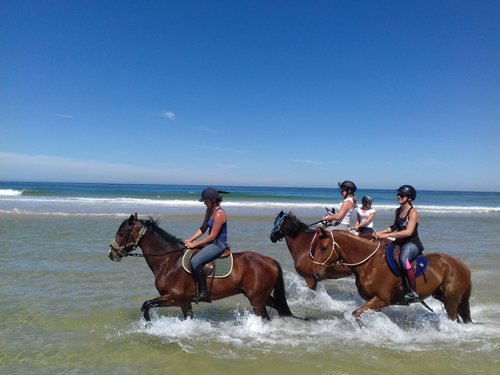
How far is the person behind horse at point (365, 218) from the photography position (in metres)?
8.90

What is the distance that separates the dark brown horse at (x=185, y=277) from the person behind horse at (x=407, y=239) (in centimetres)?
195

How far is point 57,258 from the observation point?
36.2ft

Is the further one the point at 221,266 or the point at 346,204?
the point at 346,204

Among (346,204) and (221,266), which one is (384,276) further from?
(221,266)

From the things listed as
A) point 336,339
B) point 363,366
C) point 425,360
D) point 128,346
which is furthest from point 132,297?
point 425,360

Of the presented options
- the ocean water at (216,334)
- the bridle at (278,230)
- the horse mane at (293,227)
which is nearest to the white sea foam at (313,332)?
the ocean water at (216,334)

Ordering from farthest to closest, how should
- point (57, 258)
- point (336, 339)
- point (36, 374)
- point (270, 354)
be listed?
point (57, 258) → point (336, 339) → point (270, 354) → point (36, 374)

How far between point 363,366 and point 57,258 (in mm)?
9147

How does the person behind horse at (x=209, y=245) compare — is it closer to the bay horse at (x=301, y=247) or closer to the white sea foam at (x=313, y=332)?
the white sea foam at (x=313, y=332)

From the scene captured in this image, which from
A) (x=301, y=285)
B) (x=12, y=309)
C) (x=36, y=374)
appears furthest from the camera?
(x=301, y=285)

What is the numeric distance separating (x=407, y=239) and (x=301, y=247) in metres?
2.31

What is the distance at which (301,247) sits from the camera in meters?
8.04

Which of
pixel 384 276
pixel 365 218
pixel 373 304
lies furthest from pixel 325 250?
pixel 365 218

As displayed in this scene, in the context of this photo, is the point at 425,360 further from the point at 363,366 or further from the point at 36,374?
the point at 36,374
